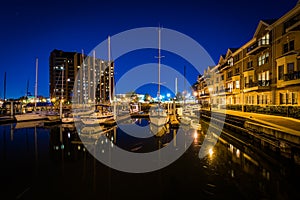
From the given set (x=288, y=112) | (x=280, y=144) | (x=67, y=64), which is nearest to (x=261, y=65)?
(x=288, y=112)

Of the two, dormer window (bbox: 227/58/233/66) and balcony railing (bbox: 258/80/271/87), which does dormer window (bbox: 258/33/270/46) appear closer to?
balcony railing (bbox: 258/80/271/87)

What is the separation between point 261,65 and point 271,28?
6132 mm

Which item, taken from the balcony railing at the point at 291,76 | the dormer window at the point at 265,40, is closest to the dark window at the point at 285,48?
the balcony railing at the point at 291,76

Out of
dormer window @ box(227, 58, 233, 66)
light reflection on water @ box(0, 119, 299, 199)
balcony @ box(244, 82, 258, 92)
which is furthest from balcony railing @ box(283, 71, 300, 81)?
dormer window @ box(227, 58, 233, 66)

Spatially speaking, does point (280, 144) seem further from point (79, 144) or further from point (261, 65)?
point (261, 65)

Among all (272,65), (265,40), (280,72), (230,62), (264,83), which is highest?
(230,62)

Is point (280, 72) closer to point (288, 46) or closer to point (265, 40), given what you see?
point (288, 46)

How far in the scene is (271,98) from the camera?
96.7ft

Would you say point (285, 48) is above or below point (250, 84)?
above

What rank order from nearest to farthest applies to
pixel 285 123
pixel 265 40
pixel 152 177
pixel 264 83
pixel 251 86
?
1. pixel 152 177
2. pixel 285 123
3. pixel 265 40
4. pixel 264 83
5. pixel 251 86

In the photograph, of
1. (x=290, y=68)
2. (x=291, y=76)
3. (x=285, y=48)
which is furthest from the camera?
(x=285, y=48)

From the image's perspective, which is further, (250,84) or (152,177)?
(250,84)

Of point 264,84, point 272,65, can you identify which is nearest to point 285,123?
point 264,84

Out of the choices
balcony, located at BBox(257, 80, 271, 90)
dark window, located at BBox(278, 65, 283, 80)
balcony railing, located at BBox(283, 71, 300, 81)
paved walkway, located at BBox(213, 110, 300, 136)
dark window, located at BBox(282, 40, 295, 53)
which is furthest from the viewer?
balcony, located at BBox(257, 80, 271, 90)
